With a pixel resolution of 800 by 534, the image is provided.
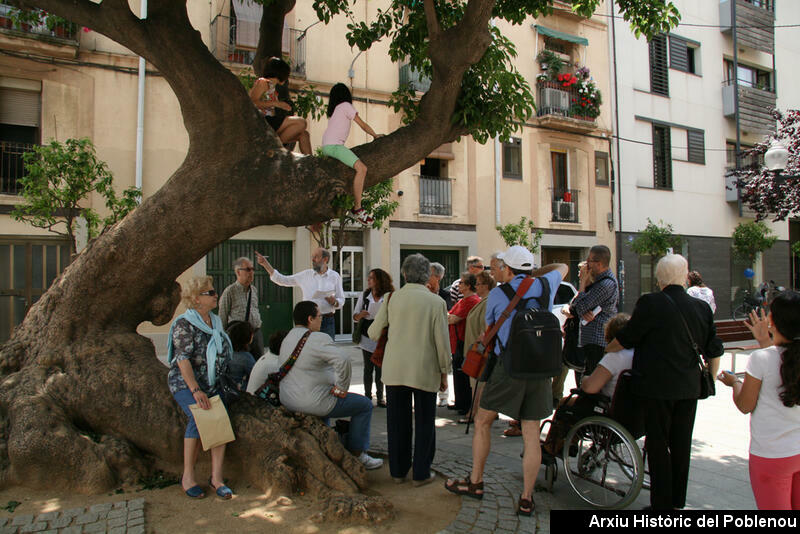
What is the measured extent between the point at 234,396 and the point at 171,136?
441 inches

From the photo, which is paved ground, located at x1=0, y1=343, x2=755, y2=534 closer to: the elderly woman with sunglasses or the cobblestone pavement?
the cobblestone pavement

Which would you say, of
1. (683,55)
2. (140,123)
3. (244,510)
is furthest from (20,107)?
(683,55)

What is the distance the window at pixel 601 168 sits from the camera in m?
20.7

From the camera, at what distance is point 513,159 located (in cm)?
1902

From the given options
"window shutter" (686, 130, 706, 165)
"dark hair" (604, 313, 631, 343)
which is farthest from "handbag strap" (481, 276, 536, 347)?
"window shutter" (686, 130, 706, 165)

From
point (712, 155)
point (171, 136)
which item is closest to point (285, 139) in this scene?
point (171, 136)

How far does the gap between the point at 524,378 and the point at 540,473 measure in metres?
1.46

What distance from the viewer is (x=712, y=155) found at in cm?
2314

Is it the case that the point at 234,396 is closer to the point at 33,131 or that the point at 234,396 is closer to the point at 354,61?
the point at 33,131

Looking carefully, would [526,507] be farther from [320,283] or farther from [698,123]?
[698,123]

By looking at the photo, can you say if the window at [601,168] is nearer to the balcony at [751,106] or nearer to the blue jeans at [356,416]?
the balcony at [751,106]

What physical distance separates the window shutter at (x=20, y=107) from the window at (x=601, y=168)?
16.8 meters

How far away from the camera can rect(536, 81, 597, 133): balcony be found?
19266 millimetres

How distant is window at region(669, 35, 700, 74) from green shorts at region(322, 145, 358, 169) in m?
21.2
